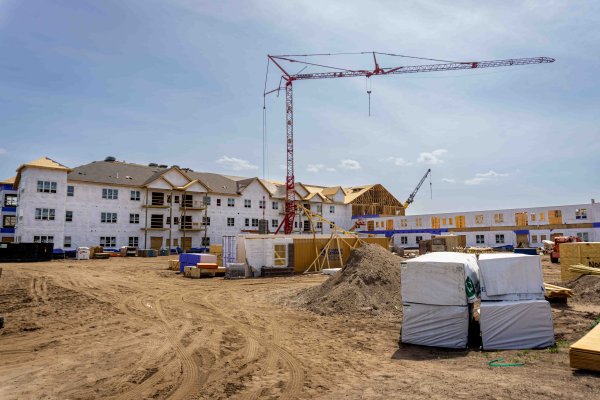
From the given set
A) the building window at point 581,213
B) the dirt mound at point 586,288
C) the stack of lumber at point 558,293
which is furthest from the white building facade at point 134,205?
the stack of lumber at point 558,293

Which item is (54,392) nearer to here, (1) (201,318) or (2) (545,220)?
(1) (201,318)

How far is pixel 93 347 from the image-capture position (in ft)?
33.0

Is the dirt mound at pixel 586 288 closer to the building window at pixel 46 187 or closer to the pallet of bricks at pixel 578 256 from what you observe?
the pallet of bricks at pixel 578 256

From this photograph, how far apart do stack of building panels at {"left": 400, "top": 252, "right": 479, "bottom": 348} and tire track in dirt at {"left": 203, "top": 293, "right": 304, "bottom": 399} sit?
3236 mm

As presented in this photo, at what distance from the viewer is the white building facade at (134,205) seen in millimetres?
46219

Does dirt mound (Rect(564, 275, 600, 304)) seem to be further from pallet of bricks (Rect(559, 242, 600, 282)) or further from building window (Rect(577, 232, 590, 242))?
building window (Rect(577, 232, 590, 242))

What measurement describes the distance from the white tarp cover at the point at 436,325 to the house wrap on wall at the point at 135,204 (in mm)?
47224

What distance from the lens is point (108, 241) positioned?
51.1 meters

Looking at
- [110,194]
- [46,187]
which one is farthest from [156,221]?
[46,187]

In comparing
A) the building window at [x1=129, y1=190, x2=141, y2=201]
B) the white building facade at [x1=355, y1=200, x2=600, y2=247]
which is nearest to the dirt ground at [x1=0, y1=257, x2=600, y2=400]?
the building window at [x1=129, y1=190, x2=141, y2=201]

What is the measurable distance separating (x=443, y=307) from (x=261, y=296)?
36.7ft

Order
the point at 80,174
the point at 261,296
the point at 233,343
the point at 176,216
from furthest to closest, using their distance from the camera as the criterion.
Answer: the point at 176,216
the point at 80,174
the point at 261,296
the point at 233,343

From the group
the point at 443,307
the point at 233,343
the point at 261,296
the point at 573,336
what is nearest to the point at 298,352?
the point at 233,343

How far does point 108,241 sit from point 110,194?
6.12 m
